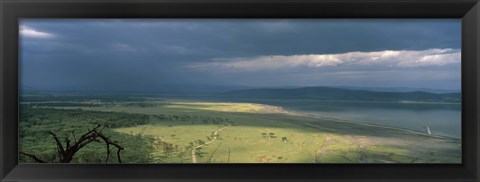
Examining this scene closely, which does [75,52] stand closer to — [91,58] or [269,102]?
[91,58]

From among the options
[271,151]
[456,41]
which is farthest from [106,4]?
[456,41]

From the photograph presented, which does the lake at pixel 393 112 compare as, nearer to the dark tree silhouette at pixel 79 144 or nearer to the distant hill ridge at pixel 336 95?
the distant hill ridge at pixel 336 95

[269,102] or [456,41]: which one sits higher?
[456,41]

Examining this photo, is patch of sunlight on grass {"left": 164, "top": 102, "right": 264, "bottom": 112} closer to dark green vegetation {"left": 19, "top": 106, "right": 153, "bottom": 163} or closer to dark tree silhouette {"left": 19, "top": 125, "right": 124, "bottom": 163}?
dark green vegetation {"left": 19, "top": 106, "right": 153, "bottom": 163}

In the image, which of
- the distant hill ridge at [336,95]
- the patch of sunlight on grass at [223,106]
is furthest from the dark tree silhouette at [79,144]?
the distant hill ridge at [336,95]

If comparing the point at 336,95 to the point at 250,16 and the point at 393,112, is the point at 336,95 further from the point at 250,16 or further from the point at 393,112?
the point at 250,16
